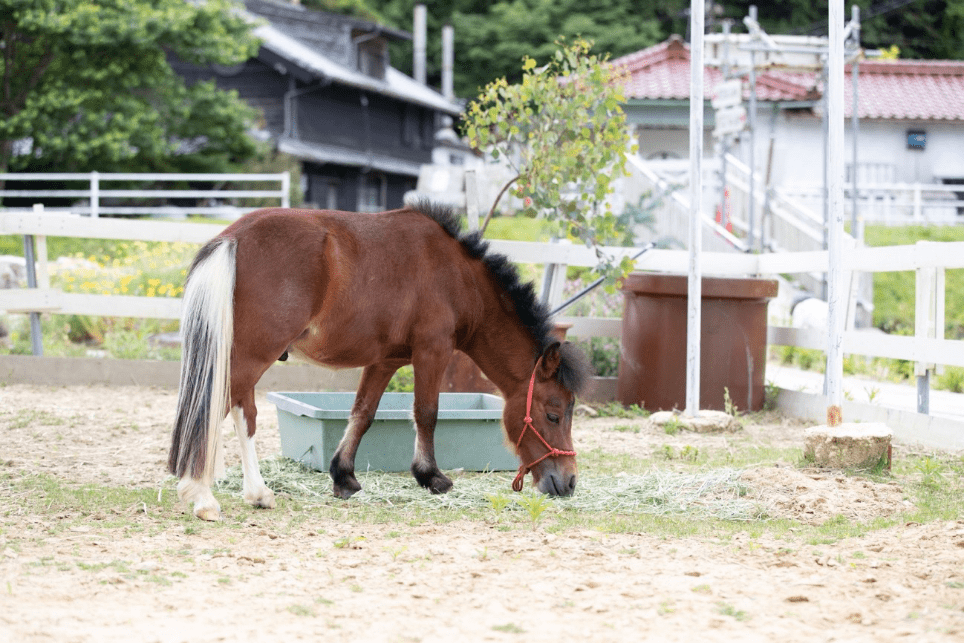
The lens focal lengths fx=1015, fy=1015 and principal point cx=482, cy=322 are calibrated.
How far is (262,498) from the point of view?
451cm

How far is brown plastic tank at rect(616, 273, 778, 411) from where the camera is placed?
752 cm

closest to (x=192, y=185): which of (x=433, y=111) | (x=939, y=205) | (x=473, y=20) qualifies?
(x=433, y=111)

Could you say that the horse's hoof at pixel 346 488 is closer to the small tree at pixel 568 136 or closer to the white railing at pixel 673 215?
the small tree at pixel 568 136

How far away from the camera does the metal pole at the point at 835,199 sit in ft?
17.9

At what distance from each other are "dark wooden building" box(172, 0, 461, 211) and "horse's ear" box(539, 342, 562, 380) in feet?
73.1

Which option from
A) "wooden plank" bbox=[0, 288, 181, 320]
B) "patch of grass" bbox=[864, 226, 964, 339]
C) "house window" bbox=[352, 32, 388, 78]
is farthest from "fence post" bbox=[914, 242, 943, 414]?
"house window" bbox=[352, 32, 388, 78]

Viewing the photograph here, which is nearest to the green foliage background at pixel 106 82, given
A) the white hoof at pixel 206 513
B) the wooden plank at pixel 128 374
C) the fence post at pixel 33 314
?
the fence post at pixel 33 314

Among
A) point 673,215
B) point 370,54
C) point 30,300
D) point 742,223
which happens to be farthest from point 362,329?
point 370,54

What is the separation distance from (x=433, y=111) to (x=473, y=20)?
6.32 meters

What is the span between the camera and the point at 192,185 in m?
23.8

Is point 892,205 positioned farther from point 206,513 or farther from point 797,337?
point 206,513

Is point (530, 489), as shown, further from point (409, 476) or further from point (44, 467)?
point (44, 467)

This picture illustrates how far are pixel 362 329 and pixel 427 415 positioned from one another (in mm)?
555

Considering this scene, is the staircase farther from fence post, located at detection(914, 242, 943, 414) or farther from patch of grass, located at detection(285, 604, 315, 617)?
patch of grass, located at detection(285, 604, 315, 617)
